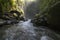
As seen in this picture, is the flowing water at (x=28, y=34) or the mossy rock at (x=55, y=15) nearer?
the flowing water at (x=28, y=34)

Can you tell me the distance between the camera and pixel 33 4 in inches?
1198

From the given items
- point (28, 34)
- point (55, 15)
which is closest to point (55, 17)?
point (55, 15)

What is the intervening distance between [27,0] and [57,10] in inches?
862

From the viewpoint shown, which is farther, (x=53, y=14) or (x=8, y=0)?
(x=8, y=0)

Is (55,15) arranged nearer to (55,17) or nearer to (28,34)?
(55,17)

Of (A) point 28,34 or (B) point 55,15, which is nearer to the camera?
(A) point 28,34

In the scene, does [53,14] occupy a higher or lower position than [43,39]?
higher

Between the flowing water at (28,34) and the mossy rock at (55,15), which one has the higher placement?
the mossy rock at (55,15)

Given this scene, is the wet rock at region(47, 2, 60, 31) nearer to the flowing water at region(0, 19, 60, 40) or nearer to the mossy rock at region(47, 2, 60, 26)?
the mossy rock at region(47, 2, 60, 26)

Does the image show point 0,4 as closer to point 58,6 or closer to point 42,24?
point 42,24

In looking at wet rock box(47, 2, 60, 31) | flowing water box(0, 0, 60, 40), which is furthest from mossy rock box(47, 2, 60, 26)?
flowing water box(0, 0, 60, 40)

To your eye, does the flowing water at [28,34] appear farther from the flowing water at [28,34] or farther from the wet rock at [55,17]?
the wet rock at [55,17]

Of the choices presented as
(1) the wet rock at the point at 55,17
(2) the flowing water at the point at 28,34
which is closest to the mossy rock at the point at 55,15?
(1) the wet rock at the point at 55,17

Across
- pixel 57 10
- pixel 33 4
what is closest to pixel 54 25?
pixel 57 10
